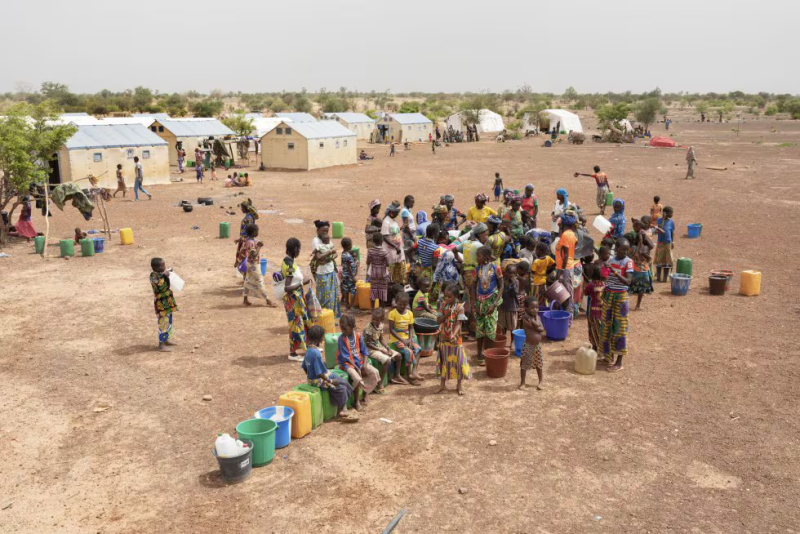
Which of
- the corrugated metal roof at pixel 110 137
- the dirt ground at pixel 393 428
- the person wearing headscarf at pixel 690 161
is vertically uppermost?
the corrugated metal roof at pixel 110 137

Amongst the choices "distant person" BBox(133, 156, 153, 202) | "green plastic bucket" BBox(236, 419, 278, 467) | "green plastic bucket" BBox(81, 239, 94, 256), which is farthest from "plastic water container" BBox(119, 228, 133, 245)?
"green plastic bucket" BBox(236, 419, 278, 467)

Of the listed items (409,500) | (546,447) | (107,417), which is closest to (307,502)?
(409,500)

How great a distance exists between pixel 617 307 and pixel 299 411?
489cm

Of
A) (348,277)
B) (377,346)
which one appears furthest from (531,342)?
(348,277)

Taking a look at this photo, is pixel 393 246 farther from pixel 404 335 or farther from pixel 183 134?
pixel 183 134

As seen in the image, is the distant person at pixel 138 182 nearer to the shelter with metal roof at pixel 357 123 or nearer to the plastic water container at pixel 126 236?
the plastic water container at pixel 126 236

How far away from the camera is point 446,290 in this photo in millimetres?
8516

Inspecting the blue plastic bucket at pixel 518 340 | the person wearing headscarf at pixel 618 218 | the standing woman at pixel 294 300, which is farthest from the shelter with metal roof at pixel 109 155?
the blue plastic bucket at pixel 518 340

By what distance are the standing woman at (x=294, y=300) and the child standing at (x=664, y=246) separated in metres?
8.17

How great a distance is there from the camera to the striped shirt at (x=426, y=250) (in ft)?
36.7

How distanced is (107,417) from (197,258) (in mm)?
8759

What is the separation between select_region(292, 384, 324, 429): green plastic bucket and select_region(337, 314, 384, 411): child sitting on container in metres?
0.54

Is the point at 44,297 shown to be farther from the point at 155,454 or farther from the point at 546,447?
the point at 546,447

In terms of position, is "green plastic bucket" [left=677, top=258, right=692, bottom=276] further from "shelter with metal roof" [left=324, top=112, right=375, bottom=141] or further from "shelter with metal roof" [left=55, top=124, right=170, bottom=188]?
"shelter with metal roof" [left=324, top=112, right=375, bottom=141]
